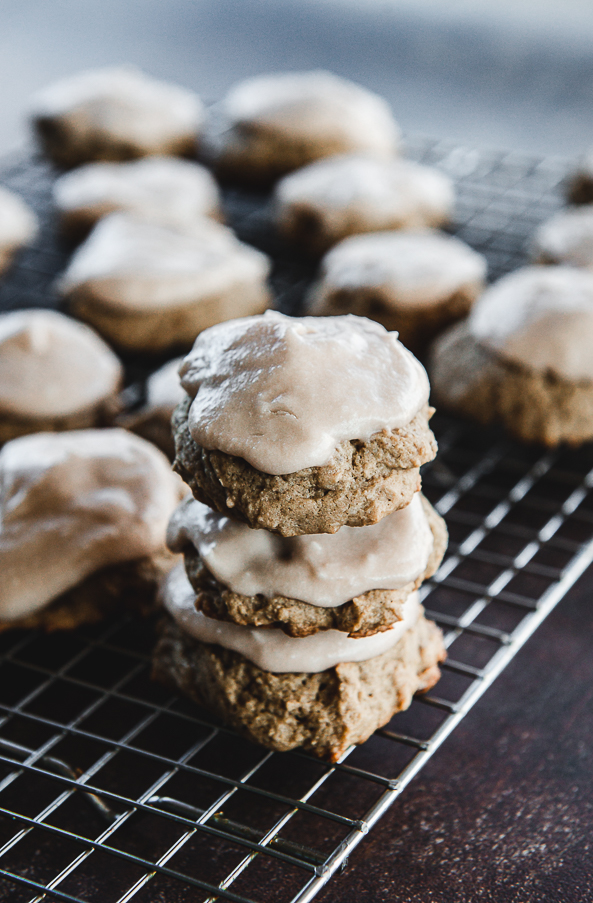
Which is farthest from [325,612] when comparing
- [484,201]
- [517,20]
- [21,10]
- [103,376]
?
[21,10]

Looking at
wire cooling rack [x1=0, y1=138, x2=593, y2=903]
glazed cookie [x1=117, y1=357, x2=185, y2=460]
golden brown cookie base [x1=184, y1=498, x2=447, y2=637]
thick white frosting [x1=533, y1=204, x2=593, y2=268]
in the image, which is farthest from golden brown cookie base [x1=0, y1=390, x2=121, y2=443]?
thick white frosting [x1=533, y1=204, x2=593, y2=268]

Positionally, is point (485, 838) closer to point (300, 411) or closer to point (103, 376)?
point (300, 411)

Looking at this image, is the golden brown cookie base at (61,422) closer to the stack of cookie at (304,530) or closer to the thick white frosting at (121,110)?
the stack of cookie at (304,530)

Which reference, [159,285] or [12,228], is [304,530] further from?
[12,228]

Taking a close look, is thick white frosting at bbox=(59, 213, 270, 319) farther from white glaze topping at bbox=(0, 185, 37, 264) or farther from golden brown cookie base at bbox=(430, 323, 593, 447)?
golden brown cookie base at bbox=(430, 323, 593, 447)

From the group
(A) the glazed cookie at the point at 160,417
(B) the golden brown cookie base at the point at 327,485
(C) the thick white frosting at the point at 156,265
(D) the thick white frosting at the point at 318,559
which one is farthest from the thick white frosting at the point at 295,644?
(C) the thick white frosting at the point at 156,265

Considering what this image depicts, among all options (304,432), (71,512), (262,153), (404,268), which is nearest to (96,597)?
(71,512)
